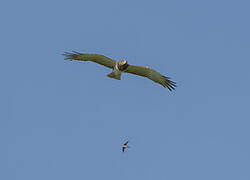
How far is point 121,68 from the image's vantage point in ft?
113

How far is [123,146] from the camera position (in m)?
39.5

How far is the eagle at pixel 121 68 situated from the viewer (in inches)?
1347

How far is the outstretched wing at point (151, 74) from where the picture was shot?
34938 millimetres

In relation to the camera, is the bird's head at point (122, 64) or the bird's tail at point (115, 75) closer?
the bird's tail at point (115, 75)

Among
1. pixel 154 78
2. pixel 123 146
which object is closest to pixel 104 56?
pixel 154 78

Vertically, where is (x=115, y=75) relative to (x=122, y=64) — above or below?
below

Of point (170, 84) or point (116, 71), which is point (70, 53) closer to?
point (116, 71)

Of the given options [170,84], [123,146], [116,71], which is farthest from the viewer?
[123,146]

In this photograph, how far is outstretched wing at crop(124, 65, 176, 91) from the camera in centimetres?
3494

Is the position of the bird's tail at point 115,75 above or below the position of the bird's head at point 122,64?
below

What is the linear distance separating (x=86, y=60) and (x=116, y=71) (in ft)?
9.52

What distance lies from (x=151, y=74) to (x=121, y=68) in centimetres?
244

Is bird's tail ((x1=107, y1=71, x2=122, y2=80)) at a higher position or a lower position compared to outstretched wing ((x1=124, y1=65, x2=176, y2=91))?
lower

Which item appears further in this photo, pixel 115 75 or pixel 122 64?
pixel 122 64
